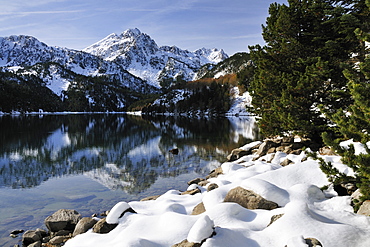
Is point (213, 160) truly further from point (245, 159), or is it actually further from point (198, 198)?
point (198, 198)

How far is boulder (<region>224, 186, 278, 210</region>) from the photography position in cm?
803

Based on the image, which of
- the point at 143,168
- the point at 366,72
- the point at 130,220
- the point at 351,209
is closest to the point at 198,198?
the point at 130,220

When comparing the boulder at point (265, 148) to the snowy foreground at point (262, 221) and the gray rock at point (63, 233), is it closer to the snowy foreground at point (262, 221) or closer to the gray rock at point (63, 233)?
the snowy foreground at point (262, 221)

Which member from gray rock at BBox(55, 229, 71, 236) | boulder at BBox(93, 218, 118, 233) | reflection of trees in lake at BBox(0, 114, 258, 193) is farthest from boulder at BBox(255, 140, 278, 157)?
gray rock at BBox(55, 229, 71, 236)

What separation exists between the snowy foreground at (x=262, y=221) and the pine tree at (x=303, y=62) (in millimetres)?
5867

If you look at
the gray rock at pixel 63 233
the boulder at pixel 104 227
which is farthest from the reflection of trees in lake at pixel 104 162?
Answer: the boulder at pixel 104 227

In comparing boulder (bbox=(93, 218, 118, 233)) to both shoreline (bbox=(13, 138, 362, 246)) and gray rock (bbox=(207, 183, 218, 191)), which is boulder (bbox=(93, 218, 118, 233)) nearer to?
shoreline (bbox=(13, 138, 362, 246))

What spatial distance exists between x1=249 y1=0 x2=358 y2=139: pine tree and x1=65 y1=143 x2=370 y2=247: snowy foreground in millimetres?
5867

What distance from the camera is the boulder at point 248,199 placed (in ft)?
26.3

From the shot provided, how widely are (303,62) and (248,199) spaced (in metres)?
10.9

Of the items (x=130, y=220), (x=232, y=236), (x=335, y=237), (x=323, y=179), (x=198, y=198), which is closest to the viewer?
(x=335, y=237)

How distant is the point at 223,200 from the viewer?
29.6 ft

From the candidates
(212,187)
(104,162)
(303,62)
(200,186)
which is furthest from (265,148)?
(104,162)

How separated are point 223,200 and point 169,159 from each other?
17.0m
